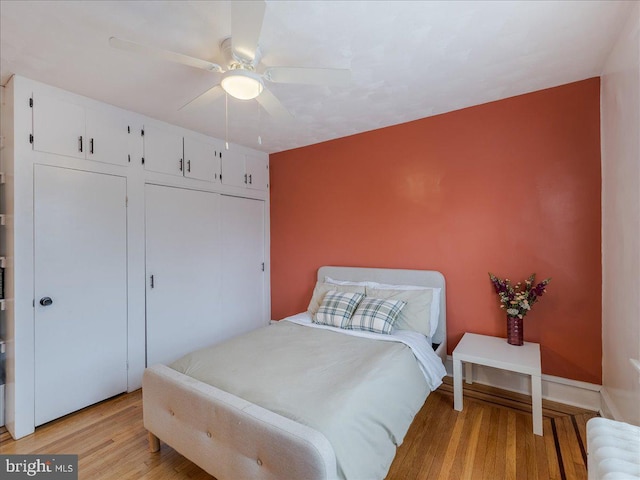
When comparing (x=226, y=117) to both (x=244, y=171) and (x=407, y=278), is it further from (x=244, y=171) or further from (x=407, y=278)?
(x=407, y=278)

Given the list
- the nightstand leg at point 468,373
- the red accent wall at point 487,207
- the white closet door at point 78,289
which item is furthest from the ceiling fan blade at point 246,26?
the nightstand leg at point 468,373

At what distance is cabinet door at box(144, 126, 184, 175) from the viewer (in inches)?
114

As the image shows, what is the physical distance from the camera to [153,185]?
2.95 m

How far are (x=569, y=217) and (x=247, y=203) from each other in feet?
10.9

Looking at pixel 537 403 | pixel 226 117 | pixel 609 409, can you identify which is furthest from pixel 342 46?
pixel 609 409

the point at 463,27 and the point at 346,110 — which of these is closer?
the point at 463,27

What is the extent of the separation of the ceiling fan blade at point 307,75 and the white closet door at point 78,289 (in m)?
1.91

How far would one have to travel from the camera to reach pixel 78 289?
8.00 ft

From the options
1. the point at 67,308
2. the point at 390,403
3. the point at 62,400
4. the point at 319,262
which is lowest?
the point at 62,400

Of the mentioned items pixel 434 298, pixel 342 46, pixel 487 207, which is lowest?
pixel 434 298

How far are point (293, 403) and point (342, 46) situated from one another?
6.70ft

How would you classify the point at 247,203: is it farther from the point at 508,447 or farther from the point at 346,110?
the point at 508,447

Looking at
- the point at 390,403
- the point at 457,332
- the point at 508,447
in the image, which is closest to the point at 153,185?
the point at 390,403

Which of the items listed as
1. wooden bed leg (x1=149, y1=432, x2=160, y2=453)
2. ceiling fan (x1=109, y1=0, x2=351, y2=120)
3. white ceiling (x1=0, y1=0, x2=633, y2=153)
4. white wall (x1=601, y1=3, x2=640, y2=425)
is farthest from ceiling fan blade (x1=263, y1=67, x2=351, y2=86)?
wooden bed leg (x1=149, y1=432, x2=160, y2=453)
